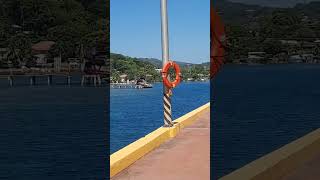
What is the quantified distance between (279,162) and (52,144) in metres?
18.4

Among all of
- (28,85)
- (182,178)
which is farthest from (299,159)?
(28,85)

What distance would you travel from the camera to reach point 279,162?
18.3 ft


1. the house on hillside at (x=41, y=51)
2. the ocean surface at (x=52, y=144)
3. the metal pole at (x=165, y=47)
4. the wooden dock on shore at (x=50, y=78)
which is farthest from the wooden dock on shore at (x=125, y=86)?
the metal pole at (x=165, y=47)

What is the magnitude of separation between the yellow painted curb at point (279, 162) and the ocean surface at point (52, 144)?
13.6ft

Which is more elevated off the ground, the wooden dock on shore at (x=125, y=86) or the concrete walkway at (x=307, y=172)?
the concrete walkway at (x=307, y=172)

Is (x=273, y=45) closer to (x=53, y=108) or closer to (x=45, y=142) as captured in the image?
(x=53, y=108)

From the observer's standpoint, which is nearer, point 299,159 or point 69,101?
point 299,159

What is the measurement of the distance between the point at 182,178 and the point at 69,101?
175 feet

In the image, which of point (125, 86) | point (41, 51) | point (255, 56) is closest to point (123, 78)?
point (125, 86)

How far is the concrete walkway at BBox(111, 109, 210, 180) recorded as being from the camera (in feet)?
18.8

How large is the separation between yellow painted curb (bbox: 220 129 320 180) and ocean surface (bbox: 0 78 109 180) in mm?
4133

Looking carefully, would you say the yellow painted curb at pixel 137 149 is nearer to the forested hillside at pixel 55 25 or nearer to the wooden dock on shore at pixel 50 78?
the forested hillside at pixel 55 25

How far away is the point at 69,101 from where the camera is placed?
5806cm

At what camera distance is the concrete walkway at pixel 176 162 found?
18.8 ft
